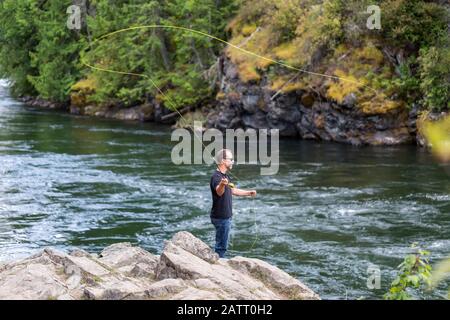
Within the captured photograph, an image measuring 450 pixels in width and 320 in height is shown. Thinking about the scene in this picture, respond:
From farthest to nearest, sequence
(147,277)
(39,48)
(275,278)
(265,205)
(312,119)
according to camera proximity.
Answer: (39,48)
(312,119)
(265,205)
(275,278)
(147,277)

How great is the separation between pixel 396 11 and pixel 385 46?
152 cm

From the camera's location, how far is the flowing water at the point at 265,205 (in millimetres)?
11805

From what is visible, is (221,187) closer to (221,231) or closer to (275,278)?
(221,231)

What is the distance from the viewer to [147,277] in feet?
24.1

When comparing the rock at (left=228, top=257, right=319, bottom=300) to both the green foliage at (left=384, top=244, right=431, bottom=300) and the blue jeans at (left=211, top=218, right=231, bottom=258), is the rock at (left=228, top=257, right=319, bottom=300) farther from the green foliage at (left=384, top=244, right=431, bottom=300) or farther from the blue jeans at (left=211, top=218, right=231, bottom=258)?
the green foliage at (left=384, top=244, right=431, bottom=300)

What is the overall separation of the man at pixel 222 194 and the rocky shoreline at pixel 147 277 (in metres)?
0.66

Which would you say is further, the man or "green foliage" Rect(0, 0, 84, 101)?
"green foliage" Rect(0, 0, 84, 101)

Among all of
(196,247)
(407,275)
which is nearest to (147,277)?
(196,247)

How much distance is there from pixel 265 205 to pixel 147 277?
841cm

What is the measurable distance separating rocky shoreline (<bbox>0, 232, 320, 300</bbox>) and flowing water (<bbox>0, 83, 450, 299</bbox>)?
2223 millimetres

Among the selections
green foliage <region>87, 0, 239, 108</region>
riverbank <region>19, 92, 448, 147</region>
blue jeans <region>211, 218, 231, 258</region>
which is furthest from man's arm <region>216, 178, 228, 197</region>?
green foliage <region>87, 0, 239, 108</region>

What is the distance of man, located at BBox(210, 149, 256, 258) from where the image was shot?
8664 millimetres

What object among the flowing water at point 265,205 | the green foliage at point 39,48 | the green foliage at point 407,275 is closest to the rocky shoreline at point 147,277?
the green foliage at point 407,275

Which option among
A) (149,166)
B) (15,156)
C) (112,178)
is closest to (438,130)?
(112,178)
